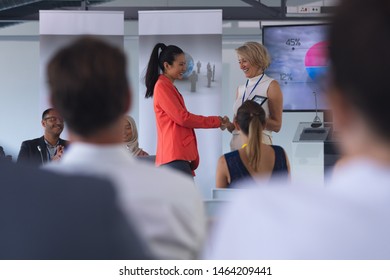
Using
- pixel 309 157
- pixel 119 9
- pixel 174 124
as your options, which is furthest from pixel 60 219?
pixel 119 9

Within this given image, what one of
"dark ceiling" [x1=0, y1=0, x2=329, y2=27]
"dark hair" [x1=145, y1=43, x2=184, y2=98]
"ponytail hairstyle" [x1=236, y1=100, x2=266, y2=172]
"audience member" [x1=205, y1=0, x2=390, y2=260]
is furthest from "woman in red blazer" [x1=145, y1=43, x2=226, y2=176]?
"dark ceiling" [x1=0, y1=0, x2=329, y2=27]

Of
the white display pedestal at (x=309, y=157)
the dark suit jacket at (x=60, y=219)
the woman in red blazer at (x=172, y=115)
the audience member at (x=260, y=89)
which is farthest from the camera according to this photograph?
the white display pedestal at (x=309, y=157)

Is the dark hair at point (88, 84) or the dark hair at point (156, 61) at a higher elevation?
the dark hair at point (156, 61)

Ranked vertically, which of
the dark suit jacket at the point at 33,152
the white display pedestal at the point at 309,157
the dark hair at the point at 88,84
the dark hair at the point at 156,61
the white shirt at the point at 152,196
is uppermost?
the dark hair at the point at 156,61

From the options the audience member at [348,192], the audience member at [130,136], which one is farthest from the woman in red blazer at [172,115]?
the audience member at [348,192]

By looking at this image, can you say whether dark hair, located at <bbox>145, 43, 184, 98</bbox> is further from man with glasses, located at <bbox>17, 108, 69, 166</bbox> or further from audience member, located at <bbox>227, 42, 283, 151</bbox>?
man with glasses, located at <bbox>17, 108, 69, 166</bbox>

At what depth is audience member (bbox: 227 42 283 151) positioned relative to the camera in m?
5.34

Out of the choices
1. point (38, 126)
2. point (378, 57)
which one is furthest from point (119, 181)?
point (38, 126)

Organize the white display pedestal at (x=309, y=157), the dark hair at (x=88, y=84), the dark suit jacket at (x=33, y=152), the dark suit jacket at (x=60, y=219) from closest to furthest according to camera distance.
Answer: the dark suit jacket at (x=60, y=219)
the dark hair at (x=88, y=84)
the dark suit jacket at (x=33, y=152)
the white display pedestal at (x=309, y=157)

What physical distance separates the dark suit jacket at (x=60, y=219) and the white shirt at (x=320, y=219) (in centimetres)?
21

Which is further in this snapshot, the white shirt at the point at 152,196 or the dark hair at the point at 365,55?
the white shirt at the point at 152,196

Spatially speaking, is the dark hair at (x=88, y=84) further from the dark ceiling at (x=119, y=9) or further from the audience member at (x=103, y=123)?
the dark ceiling at (x=119, y=9)

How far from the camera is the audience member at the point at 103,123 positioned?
4.22 ft

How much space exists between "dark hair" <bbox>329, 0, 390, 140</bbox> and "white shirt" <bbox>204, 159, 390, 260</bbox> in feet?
0.23
